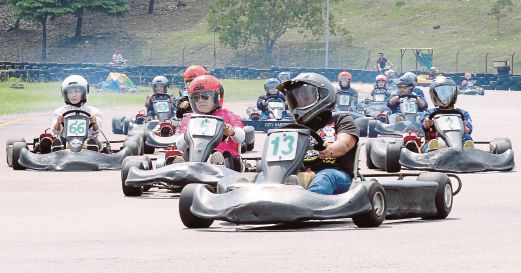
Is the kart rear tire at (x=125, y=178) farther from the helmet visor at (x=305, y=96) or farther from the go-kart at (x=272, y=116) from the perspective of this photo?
the go-kart at (x=272, y=116)

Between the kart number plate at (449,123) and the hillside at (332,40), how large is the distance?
55.6 m

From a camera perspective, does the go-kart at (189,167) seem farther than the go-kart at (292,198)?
Yes

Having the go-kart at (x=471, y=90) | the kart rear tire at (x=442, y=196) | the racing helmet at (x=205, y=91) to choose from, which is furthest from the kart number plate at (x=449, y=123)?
the go-kart at (x=471, y=90)

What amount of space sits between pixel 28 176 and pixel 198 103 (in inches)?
134

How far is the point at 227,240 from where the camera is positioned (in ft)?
31.5

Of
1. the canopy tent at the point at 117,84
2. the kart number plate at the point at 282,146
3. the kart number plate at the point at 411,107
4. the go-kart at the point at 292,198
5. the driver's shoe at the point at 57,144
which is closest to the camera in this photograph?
the go-kart at the point at 292,198

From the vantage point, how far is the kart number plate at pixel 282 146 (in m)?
10.4

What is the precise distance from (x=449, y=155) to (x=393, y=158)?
684 millimetres

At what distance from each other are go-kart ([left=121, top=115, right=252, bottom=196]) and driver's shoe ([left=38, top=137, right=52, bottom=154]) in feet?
13.1

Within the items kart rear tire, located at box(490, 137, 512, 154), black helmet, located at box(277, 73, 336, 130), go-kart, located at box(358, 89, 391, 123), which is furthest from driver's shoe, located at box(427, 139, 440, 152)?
go-kart, located at box(358, 89, 391, 123)

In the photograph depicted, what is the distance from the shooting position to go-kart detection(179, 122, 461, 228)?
32.8 ft

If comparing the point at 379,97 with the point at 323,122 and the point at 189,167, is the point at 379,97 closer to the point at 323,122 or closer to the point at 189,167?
the point at 189,167

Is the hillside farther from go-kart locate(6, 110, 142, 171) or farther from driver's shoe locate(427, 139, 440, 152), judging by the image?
go-kart locate(6, 110, 142, 171)

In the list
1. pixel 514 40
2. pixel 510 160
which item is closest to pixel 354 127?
pixel 510 160
